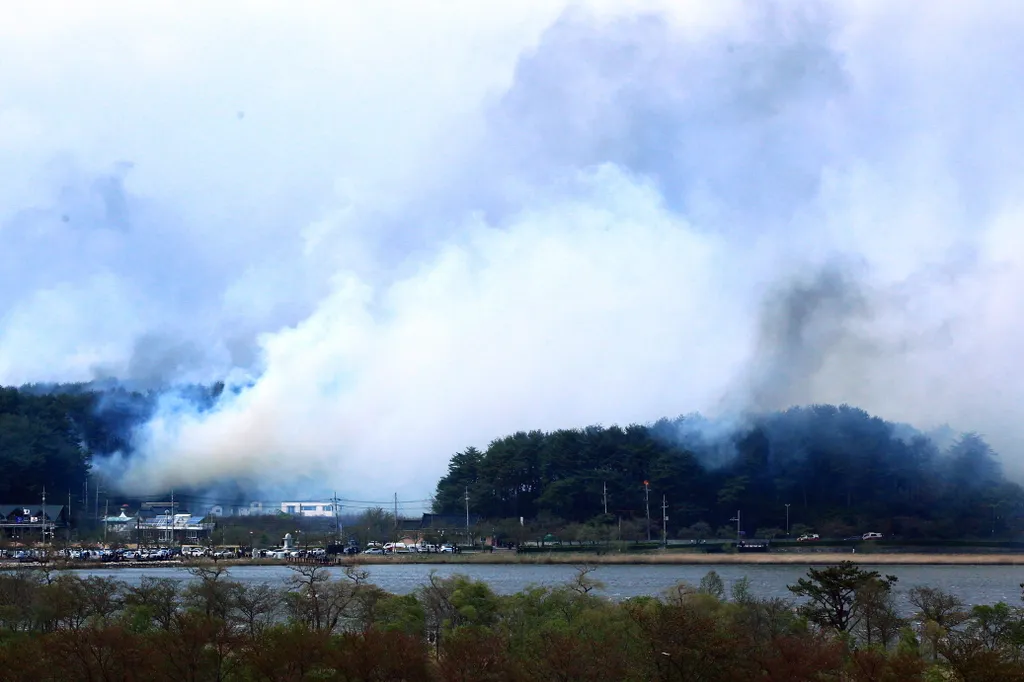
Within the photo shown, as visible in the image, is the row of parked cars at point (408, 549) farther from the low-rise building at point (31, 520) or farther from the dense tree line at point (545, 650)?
the dense tree line at point (545, 650)

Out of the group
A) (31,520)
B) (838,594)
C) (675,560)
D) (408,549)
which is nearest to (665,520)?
(675,560)

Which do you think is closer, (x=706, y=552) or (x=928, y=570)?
(x=928, y=570)

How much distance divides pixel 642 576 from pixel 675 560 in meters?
24.1

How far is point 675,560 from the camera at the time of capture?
125938 millimetres

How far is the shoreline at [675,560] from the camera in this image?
12431 cm

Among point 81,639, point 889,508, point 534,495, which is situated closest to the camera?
point 81,639

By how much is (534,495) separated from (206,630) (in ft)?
410

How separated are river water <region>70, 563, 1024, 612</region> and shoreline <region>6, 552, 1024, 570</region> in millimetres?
2578

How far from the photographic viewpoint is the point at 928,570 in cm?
11600

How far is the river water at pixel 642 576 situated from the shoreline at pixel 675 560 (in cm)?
258

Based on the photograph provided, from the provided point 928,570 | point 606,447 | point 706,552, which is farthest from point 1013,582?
point 606,447

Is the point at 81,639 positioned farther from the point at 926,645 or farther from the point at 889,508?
the point at 889,508

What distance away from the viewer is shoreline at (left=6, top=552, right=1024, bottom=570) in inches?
4894

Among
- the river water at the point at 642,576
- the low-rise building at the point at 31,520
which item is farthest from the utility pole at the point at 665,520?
the low-rise building at the point at 31,520
